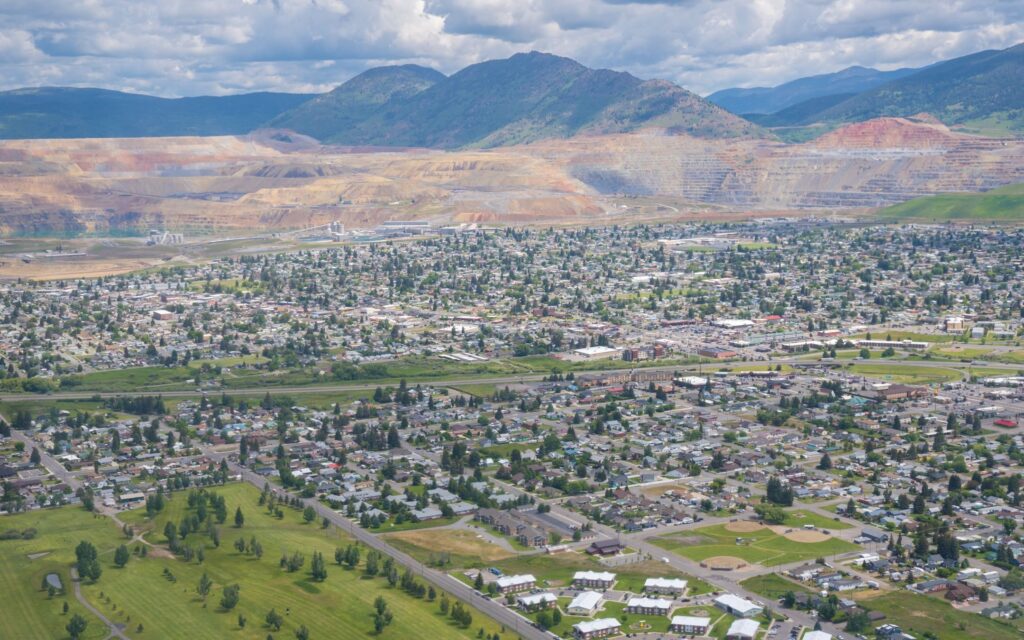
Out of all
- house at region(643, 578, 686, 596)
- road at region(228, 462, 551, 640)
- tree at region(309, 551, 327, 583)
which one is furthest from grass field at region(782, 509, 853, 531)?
tree at region(309, 551, 327, 583)

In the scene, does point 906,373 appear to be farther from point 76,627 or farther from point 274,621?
point 76,627

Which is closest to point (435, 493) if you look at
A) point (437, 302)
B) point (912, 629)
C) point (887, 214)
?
point (912, 629)

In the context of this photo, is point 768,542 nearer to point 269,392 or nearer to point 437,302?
point 269,392

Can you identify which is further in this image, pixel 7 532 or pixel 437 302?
pixel 437 302

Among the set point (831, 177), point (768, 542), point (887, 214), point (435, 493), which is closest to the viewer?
point (768, 542)

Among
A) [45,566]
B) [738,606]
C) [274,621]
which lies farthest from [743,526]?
[45,566]

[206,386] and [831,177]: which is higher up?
[831,177]
